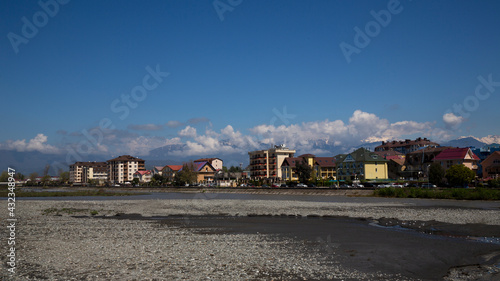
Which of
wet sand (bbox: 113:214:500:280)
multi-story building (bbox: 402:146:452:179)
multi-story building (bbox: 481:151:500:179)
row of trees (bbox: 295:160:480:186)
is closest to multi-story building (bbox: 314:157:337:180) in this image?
multi-story building (bbox: 402:146:452:179)

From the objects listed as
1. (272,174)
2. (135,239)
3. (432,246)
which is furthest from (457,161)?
(135,239)

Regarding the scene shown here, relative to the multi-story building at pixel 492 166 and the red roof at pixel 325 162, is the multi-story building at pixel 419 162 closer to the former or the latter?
the multi-story building at pixel 492 166

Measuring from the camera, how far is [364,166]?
406 feet

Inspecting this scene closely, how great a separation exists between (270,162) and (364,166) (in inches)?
2304

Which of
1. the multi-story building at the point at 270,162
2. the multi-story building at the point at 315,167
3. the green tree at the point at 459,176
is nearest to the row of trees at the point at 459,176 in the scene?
the green tree at the point at 459,176

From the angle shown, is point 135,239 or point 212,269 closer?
point 212,269

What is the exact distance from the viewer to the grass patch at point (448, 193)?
192ft

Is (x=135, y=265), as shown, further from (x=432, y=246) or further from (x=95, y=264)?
(x=432, y=246)

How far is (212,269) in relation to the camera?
15.1m

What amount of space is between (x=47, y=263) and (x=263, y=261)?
913 centimetres

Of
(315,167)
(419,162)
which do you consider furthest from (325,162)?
(419,162)

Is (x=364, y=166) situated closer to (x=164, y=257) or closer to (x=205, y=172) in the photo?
(x=205, y=172)

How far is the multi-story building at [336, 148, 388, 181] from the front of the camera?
4879 inches

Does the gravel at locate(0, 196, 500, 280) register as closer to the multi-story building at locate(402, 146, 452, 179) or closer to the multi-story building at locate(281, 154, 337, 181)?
the multi-story building at locate(402, 146, 452, 179)
